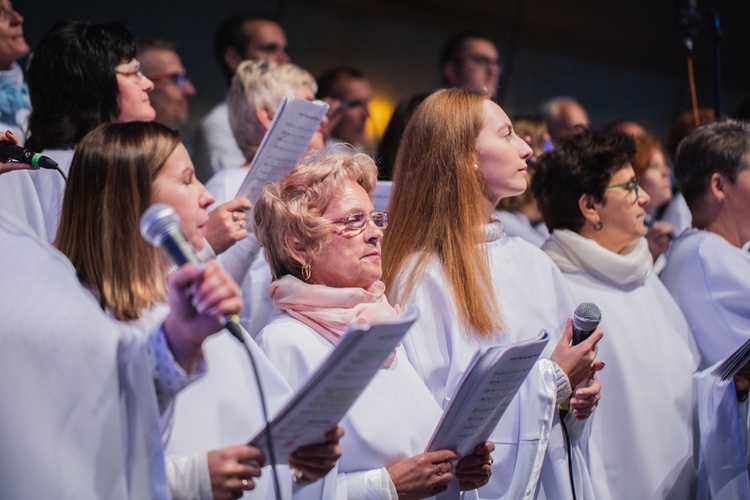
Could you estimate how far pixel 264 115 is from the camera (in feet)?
14.2

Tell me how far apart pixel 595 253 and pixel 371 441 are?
4.71 feet

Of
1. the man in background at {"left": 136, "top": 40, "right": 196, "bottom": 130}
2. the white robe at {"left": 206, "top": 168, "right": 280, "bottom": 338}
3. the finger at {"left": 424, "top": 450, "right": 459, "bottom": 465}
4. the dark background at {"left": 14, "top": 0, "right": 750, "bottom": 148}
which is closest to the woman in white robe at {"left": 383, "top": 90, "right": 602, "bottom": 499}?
the finger at {"left": 424, "top": 450, "right": 459, "bottom": 465}

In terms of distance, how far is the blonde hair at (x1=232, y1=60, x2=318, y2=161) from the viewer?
4.36m

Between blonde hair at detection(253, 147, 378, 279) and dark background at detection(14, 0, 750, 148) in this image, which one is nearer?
blonde hair at detection(253, 147, 378, 279)

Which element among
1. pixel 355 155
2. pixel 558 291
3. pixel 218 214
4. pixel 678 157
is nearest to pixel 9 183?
pixel 218 214

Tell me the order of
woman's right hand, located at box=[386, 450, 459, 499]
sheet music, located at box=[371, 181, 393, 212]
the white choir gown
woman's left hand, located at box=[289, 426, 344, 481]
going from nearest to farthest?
the white choir gown
woman's left hand, located at box=[289, 426, 344, 481]
woman's right hand, located at box=[386, 450, 459, 499]
sheet music, located at box=[371, 181, 393, 212]

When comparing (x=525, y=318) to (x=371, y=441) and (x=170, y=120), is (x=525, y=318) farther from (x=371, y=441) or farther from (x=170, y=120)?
(x=170, y=120)

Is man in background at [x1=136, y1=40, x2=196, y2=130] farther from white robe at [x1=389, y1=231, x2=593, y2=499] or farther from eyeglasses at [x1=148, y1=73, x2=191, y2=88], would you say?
white robe at [x1=389, y1=231, x2=593, y2=499]

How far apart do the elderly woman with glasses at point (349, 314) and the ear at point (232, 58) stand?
2794mm

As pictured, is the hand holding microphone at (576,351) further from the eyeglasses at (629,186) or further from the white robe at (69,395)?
the white robe at (69,395)

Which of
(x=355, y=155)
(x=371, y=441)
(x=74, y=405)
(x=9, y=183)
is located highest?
(x=355, y=155)

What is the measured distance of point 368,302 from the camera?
2770 millimetres

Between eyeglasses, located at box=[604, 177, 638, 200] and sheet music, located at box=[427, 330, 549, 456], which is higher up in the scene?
eyeglasses, located at box=[604, 177, 638, 200]

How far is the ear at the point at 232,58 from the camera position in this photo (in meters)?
5.59
